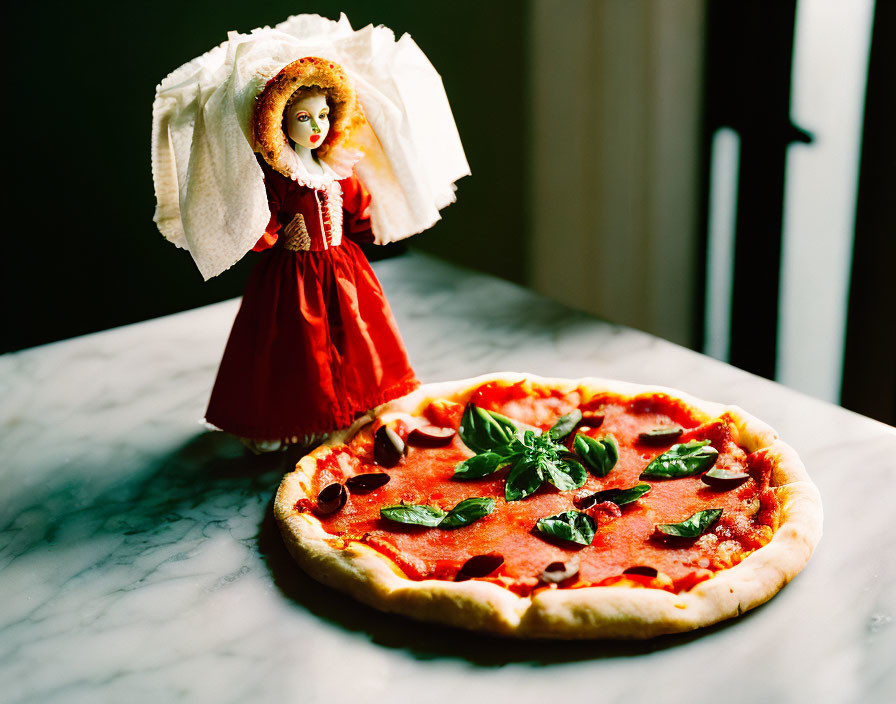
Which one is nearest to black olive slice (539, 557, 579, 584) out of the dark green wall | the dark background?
the dark background

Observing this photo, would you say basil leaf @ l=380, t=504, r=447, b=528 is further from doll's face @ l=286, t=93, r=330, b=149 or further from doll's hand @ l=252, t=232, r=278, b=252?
doll's face @ l=286, t=93, r=330, b=149

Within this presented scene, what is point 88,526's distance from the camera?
4.34 feet

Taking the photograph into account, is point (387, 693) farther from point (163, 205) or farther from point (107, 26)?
point (107, 26)

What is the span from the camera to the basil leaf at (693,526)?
117cm

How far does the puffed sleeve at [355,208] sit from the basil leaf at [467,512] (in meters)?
0.46

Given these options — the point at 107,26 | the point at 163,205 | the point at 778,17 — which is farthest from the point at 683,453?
the point at 107,26

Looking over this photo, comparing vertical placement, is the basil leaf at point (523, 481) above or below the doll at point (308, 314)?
below

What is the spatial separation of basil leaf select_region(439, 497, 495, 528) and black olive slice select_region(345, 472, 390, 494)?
0.12 meters

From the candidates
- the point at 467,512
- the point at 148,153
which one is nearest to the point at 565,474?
the point at 467,512

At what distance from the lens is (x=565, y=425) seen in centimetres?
144

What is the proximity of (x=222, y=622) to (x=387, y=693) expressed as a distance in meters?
0.23

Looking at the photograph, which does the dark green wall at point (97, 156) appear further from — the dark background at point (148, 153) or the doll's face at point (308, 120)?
the doll's face at point (308, 120)

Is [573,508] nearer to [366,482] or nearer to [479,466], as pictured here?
[479,466]

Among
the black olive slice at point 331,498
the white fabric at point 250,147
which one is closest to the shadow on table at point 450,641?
the black olive slice at point 331,498
